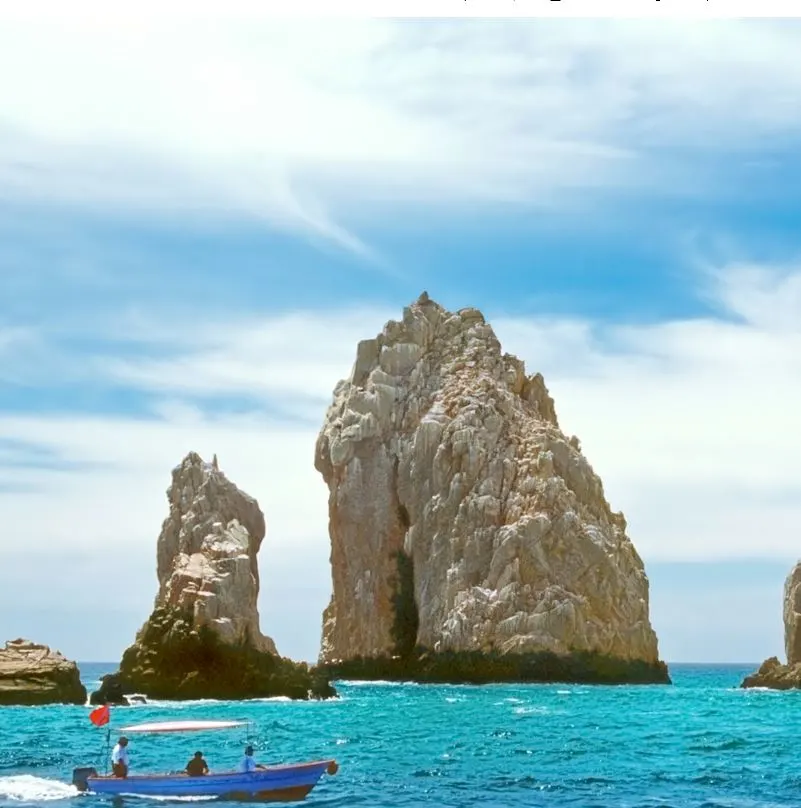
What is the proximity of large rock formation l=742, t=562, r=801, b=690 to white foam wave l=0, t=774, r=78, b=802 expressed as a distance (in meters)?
70.4

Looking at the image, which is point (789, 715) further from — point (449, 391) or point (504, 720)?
point (449, 391)

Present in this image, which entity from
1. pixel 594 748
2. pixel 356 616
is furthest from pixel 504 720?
pixel 356 616

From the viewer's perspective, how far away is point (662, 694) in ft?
330

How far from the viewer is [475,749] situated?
55.1 meters

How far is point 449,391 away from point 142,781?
299ft

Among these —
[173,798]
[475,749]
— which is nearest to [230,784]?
[173,798]

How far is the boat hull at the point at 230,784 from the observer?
41.5 m

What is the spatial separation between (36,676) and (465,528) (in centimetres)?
4737

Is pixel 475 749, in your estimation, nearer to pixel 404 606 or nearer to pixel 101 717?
pixel 101 717

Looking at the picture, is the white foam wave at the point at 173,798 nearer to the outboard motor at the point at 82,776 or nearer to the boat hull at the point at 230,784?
the boat hull at the point at 230,784

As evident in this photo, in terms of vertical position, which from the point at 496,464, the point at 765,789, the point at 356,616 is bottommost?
the point at 765,789

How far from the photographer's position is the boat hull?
4147 cm

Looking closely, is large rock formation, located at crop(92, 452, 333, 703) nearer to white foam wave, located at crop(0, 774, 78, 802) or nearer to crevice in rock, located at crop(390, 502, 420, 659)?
white foam wave, located at crop(0, 774, 78, 802)

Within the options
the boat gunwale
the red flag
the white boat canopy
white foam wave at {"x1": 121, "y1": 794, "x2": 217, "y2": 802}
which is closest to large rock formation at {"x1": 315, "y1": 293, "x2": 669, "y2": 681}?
the red flag
